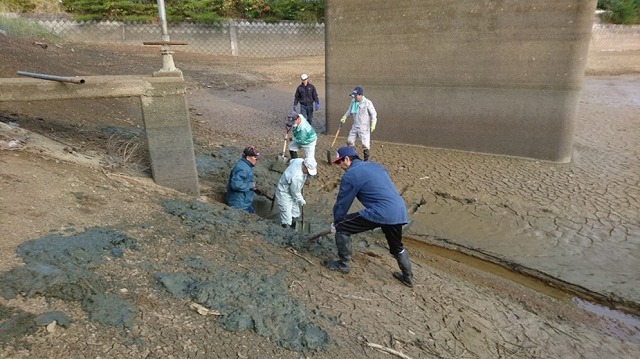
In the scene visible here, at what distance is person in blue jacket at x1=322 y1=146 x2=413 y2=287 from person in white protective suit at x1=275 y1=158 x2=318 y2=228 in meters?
1.54

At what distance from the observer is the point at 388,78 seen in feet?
35.8

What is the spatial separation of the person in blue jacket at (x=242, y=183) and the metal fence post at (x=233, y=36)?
1751 centimetres

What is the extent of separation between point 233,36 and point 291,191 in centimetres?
1817

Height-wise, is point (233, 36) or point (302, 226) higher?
point (233, 36)

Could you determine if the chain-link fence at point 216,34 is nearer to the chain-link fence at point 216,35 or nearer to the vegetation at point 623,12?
the chain-link fence at point 216,35

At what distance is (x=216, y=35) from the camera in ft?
73.0

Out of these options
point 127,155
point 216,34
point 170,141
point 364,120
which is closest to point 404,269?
point 170,141

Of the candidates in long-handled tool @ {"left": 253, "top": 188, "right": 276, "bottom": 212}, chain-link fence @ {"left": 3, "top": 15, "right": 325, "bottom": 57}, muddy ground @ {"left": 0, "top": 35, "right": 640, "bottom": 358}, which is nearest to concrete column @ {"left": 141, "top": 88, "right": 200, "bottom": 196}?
muddy ground @ {"left": 0, "top": 35, "right": 640, "bottom": 358}

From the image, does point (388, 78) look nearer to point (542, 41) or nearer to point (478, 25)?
point (478, 25)

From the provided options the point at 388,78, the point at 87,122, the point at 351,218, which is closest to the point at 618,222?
the point at 351,218

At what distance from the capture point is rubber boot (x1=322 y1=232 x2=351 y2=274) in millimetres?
4992

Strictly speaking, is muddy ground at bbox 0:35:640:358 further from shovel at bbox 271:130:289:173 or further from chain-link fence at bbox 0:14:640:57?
chain-link fence at bbox 0:14:640:57

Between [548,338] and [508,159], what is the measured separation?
5896mm

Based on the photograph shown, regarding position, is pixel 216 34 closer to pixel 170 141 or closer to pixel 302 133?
pixel 302 133
